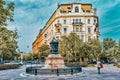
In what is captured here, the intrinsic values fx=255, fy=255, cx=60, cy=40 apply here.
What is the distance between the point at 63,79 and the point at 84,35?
199 ft

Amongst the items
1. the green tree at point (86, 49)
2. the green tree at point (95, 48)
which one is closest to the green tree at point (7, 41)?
the green tree at point (86, 49)

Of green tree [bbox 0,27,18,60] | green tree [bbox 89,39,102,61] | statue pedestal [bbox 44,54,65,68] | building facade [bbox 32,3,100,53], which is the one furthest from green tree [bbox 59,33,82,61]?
statue pedestal [bbox 44,54,65,68]

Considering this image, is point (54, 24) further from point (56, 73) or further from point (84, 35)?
point (56, 73)

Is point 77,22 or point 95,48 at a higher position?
point 77,22

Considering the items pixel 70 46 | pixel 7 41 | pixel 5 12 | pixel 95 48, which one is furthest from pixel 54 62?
pixel 95 48

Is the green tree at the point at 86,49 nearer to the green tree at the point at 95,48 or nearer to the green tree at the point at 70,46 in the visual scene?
the green tree at the point at 95,48

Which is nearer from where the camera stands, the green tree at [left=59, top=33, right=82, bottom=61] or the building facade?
the green tree at [left=59, top=33, right=82, bottom=61]

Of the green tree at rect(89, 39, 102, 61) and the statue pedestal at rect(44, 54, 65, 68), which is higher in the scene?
the green tree at rect(89, 39, 102, 61)

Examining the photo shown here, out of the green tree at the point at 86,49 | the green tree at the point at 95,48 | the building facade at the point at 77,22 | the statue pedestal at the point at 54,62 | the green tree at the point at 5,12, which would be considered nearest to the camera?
the green tree at the point at 5,12

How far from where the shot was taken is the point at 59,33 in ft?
281

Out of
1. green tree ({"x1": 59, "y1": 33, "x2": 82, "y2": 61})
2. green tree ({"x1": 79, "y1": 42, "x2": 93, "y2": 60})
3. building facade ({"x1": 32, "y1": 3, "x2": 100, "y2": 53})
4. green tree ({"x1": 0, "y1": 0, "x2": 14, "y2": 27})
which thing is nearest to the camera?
green tree ({"x1": 0, "y1": 0, "x2": 14, "y2": 27})

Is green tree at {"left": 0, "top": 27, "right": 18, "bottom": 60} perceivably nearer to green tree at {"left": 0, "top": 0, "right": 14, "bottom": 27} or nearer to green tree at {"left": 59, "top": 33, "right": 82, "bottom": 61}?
green tree at {"left": 0, "top": 0, "right": 14, "bottom": 27}

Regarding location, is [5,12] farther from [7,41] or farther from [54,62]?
[7,41]

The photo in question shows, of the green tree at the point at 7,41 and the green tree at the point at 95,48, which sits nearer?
the green tree at the point at 7,41
